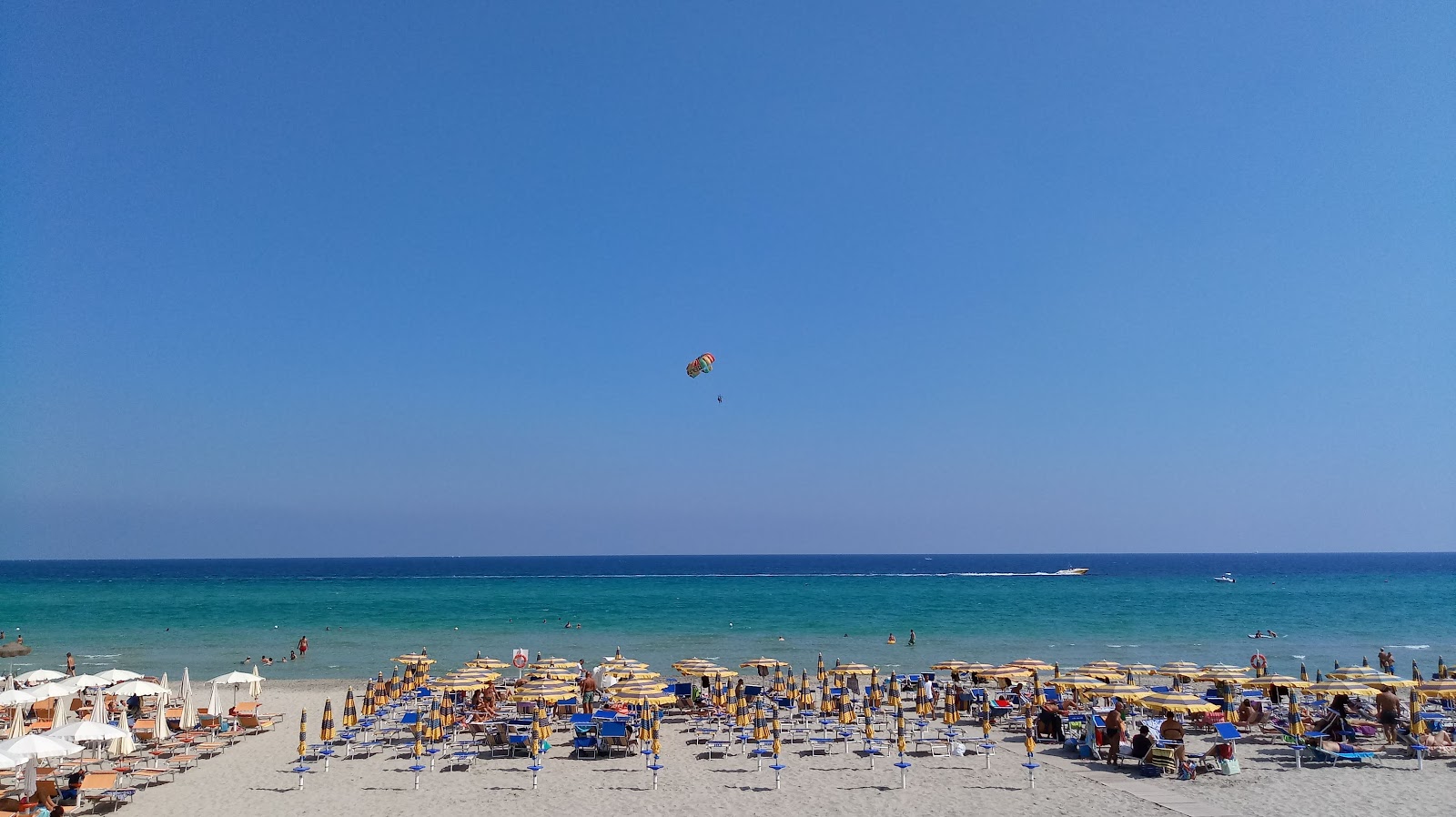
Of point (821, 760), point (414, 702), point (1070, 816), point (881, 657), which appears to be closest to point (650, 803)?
point (821, 760)

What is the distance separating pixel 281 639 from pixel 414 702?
28.3 metres

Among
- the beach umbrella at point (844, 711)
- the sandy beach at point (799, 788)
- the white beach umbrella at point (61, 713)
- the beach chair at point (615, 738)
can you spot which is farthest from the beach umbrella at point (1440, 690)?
the white beach umbrella at point (61, 713)

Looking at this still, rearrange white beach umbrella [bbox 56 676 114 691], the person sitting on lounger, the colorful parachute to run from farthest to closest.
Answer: the colorful parachute, white beach umbrella [bbox 56 676 114 691], the person sitting on lounger

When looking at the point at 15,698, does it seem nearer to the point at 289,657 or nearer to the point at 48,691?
the point at 48,691

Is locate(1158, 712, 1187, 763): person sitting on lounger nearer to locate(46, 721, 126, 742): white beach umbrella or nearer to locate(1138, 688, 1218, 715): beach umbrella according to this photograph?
locate(1138, 688, 1218, 715): beach umbrella

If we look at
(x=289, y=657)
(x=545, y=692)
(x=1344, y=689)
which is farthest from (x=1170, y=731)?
(x=289, y=657)

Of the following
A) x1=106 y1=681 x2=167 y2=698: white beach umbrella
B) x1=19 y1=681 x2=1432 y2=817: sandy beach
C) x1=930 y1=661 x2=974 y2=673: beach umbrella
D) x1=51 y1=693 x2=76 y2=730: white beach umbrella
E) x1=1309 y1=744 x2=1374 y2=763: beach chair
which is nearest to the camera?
x1=19 y1=681 x2=1432 y2=817: sandy beach

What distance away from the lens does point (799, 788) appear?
15.3 meters

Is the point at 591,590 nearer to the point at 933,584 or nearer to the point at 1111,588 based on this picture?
the point at 933,584

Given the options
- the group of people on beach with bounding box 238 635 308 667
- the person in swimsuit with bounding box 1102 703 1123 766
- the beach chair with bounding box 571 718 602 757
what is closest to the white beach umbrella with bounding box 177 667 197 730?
the beach chair with bounding box 571 718 602 757

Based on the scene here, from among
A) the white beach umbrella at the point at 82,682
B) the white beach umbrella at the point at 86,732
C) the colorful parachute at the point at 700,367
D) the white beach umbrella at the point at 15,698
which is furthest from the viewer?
the colorful parachute at the point at 700,367

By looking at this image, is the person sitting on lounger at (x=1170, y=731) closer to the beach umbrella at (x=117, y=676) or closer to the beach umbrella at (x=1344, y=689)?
the beach umbrella at (x=1344, y=689)

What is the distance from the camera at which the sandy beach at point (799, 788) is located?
13.9m

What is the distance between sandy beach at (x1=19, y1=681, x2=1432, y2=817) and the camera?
549 inches
